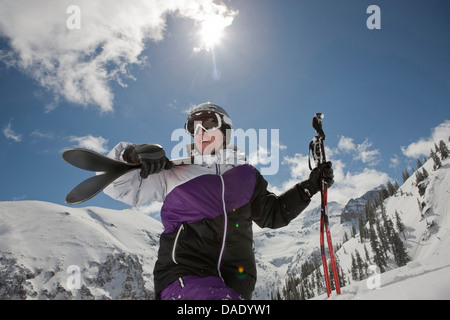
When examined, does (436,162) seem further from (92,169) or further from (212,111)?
(92,169)

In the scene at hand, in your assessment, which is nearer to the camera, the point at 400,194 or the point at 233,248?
the point at 233,248

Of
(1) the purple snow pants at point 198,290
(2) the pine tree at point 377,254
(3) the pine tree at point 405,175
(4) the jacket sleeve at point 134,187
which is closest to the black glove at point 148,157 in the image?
(4) the jacket sleeve at point 134,187

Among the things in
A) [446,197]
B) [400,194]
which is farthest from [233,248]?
[400,194]

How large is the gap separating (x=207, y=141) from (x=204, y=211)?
1437mm

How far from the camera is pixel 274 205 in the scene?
4.11 meters

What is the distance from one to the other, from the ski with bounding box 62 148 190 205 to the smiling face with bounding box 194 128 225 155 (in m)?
1.34

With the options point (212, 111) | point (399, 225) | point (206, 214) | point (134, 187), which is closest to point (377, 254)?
point (399, 225)

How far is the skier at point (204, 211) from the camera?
8.99 ft

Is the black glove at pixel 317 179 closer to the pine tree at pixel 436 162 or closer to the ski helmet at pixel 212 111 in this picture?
the ski helmet at pixel 212 111
